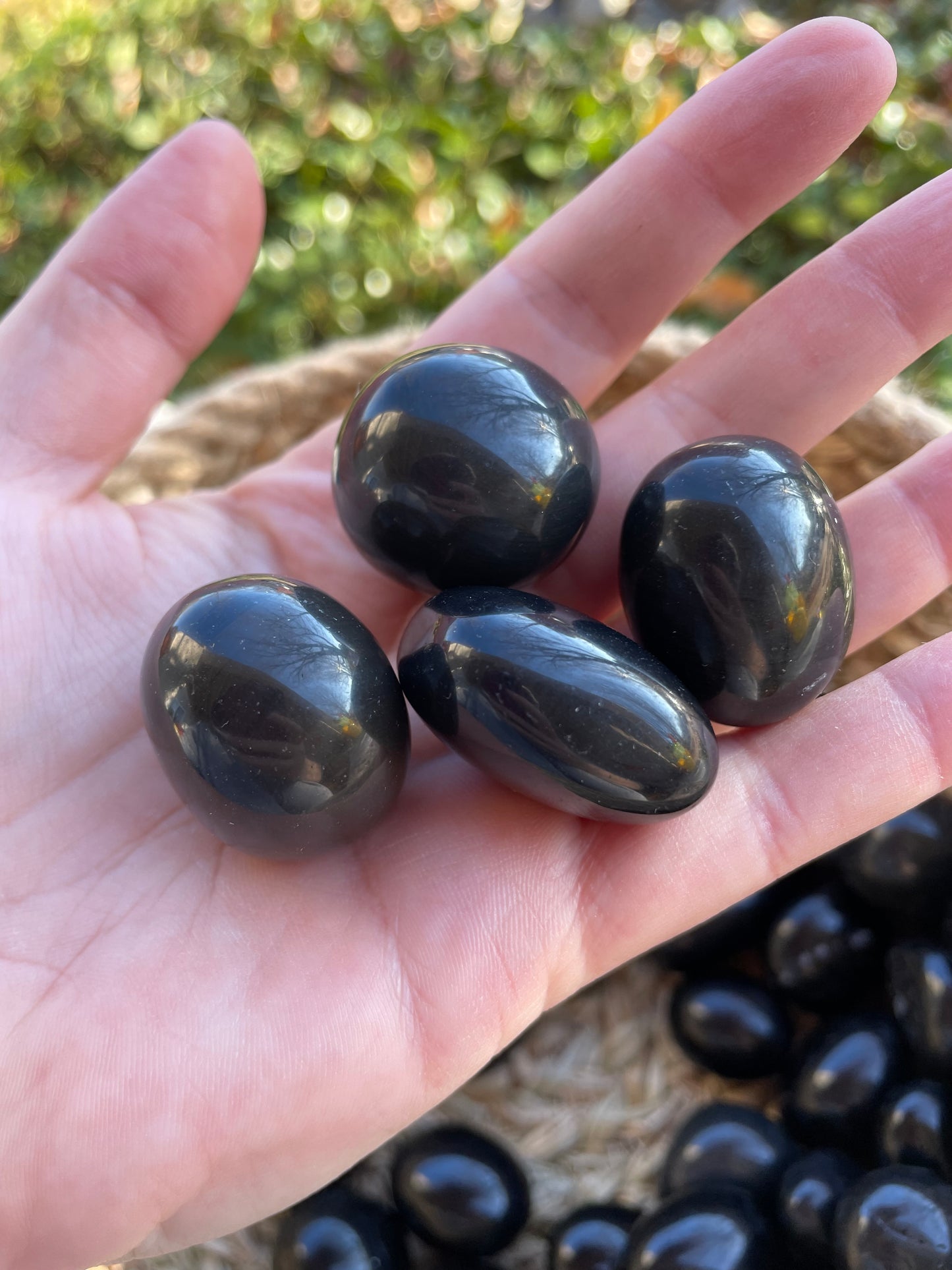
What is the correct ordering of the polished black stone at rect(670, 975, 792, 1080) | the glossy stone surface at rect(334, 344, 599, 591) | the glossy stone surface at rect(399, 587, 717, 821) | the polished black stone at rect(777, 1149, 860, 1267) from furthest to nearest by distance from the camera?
the polished black stone at rect(670, 975, 792, 1080), the polished black stone at rect(777, 1149, 860, 1267), the glossy stone surface at rect(334, 344, 599, 591), the glossy stone surface at rect(399, 587, 717, 821)

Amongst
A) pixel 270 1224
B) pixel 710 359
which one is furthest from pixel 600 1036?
pixel 710 359

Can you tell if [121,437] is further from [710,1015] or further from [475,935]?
[710,1015]

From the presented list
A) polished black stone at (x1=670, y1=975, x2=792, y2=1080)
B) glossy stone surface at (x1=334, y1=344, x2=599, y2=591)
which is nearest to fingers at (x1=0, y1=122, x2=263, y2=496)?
glossy stone surface at (x1=334, y1=344, x2=599, y2=591)

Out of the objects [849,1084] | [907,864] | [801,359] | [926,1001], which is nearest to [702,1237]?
[849,1084]

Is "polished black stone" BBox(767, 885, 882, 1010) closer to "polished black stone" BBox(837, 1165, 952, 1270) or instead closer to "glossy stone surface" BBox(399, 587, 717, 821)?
"polished black stone" BBox(837, 1165, 952, 1270)

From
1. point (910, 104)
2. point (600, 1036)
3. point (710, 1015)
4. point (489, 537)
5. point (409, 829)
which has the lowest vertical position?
point (600, 1036)

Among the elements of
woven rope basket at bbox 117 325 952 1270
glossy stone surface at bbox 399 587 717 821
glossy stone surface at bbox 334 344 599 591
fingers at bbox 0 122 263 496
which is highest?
fingers at bbox 0 122 263 496

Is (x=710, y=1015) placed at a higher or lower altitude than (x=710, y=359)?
lower
